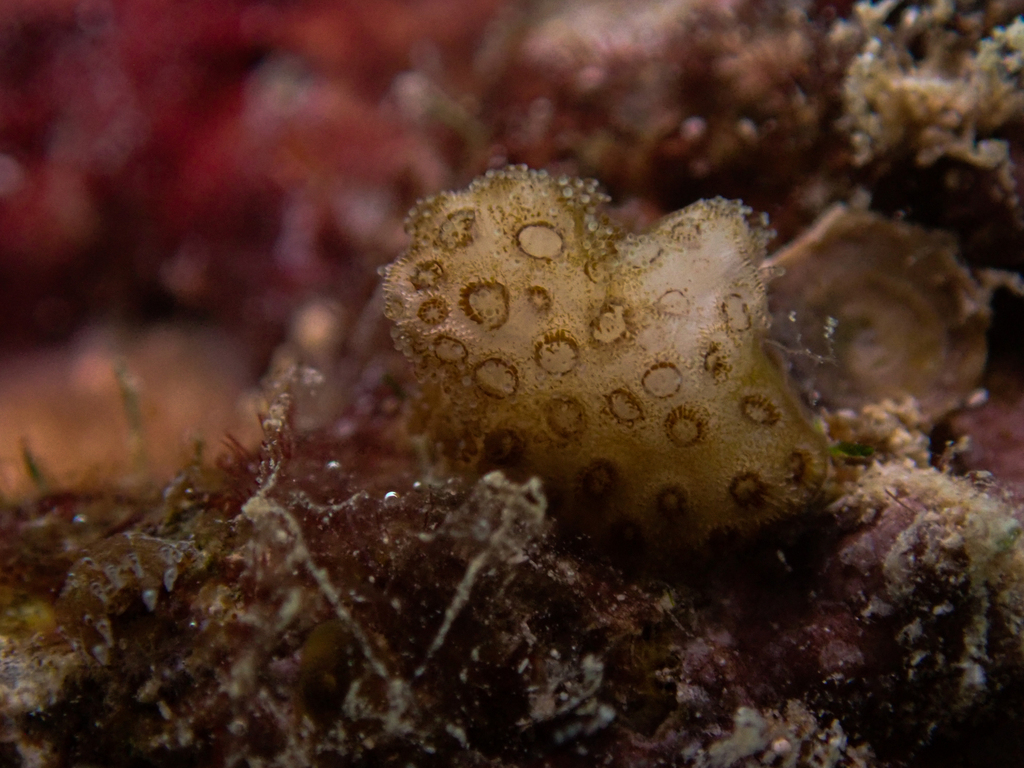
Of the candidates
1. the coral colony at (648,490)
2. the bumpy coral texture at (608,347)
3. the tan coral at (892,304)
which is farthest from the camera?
the tan coral at (892,304)

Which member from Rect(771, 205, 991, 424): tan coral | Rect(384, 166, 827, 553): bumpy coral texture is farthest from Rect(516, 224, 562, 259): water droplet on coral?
Rect(771, 205, 991, 424): tan coral

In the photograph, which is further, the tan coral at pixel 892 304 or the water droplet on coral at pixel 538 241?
the tan coral at pixel 892 304

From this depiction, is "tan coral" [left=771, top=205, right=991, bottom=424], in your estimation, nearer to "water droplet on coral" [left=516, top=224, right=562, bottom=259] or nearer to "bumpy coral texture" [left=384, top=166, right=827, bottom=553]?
A: "bumpy coral texture" [left=384, top=166, right=827, bottom=553]

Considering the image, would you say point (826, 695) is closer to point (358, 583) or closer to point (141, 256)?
point (358, 583)

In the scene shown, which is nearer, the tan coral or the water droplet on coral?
the water droplet on coral

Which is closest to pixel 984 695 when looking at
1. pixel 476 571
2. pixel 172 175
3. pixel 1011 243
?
pixel 476 571

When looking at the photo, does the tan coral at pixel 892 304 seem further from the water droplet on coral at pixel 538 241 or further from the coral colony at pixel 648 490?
the water droplet on coral at pixel 538 241

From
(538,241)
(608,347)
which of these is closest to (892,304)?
(608,347)

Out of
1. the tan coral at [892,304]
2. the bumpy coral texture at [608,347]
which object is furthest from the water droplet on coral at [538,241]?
the tan coral at [892,304]
